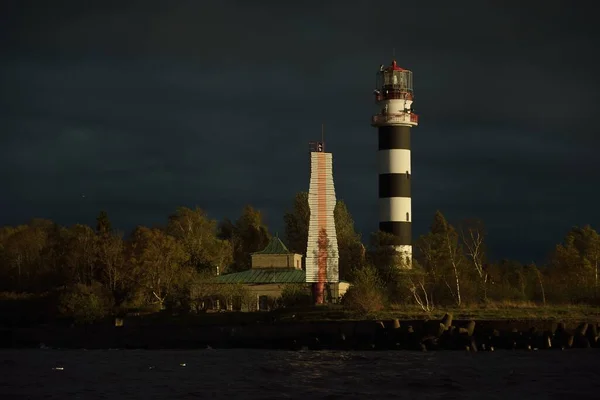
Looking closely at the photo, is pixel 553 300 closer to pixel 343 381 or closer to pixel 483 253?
pixel 483 253

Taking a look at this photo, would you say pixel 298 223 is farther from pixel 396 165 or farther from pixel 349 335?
pixel 349 335

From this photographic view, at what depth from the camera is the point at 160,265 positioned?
95.6 meters

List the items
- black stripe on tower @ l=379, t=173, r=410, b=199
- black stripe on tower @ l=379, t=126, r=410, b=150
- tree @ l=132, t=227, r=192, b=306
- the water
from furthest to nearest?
tree @ l=132, t=227, r=192, b=306, black stripe on tower @ l=379, t=126, r=410, b=150, black stripe on tower @ l=379, t=173, r=410, b=199, the water

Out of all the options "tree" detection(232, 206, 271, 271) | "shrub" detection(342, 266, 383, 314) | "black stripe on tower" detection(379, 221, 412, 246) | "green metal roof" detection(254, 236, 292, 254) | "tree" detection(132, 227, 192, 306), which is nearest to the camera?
"shrub" detection(342, 266, 383, 314)

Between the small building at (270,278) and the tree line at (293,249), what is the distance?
1961 mm

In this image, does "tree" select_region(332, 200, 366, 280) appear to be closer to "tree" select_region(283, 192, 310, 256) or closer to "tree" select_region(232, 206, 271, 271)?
"tree" select_region(283, 192, 310, 256)

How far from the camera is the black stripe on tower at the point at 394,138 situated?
9038 centimetres

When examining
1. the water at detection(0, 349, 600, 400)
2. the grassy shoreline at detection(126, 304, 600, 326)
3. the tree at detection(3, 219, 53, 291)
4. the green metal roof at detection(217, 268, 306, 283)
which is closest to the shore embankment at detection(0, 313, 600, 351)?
the grassy shoreline at detection(126, 304, 600, 326)

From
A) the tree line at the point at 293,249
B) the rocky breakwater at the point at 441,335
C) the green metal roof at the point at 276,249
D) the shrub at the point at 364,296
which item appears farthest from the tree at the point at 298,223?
the rocky breakwater at the point at 441,335

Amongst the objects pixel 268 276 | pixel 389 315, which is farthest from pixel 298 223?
pixel 389 315

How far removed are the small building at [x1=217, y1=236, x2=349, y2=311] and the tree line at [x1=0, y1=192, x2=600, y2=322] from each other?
1961 mm

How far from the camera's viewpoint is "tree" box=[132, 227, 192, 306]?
94875 millimetres

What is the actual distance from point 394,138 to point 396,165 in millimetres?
2587

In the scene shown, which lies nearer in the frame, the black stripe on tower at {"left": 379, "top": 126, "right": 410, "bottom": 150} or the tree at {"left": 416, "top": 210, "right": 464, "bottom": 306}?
the tree at {"left": 416, "top": 210, "right": 464, "bottom": 306}
